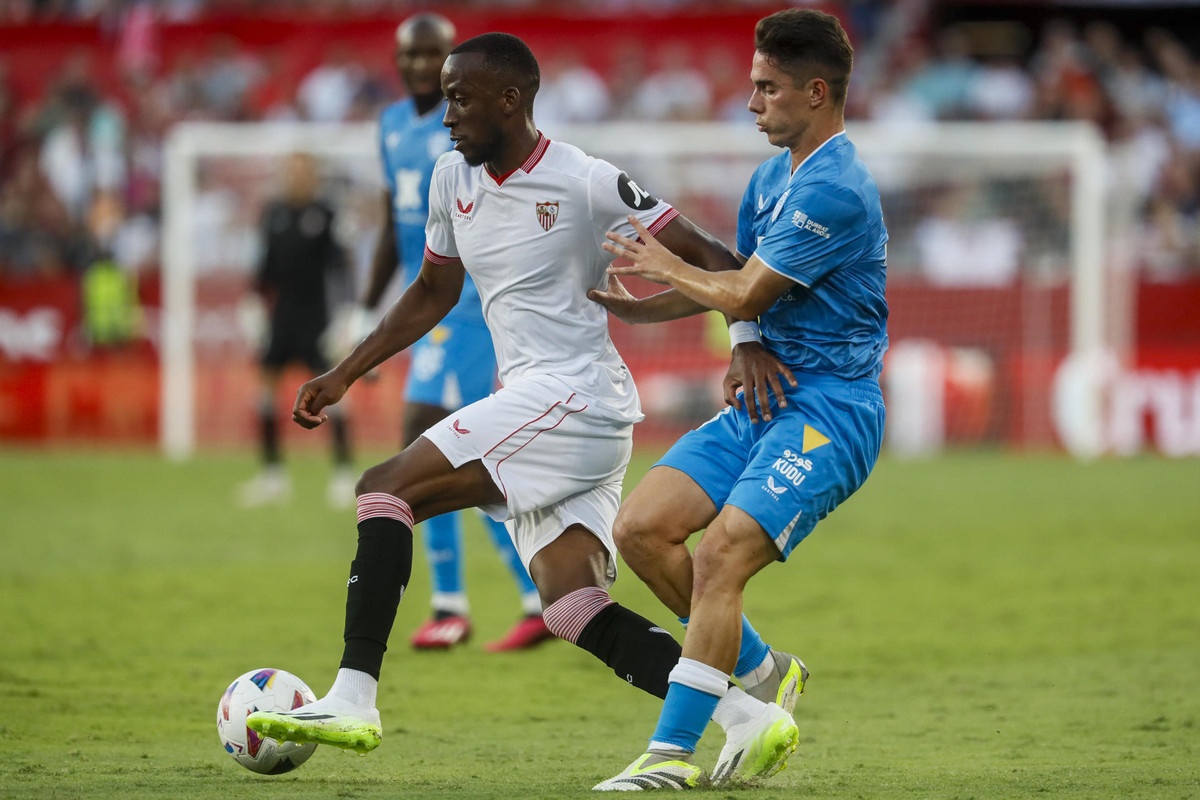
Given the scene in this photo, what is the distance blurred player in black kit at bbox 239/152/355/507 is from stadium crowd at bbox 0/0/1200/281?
6.38 meters

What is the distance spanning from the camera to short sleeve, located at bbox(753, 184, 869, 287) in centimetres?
513

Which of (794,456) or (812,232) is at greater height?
(812,232)

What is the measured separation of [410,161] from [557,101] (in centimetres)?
1442

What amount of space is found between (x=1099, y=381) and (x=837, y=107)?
1436cm

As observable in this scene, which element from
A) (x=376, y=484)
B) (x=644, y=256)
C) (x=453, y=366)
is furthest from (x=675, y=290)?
(x=453, y=366)

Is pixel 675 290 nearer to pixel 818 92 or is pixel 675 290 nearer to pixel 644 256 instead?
Result: pixel 644 256

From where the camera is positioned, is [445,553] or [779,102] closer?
[779,102]

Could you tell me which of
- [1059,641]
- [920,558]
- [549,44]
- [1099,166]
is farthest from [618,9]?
[1059,641]

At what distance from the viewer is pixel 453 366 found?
815cm

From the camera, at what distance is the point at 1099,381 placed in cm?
1892

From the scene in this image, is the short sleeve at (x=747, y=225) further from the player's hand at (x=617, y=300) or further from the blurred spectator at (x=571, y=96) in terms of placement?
the blurred spectator at (x=571, y=96)

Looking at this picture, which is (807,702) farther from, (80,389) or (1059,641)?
(80,389)

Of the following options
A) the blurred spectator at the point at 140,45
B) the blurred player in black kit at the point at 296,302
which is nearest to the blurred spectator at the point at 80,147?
the blurred spectator at the point at 140,45

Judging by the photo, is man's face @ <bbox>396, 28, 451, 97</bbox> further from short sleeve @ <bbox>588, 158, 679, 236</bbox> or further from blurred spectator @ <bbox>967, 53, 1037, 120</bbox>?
blurred spectator @ <bbox>967, 53, 1037, 120</bbox>
